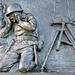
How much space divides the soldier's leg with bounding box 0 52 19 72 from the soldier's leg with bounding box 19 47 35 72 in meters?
0.22

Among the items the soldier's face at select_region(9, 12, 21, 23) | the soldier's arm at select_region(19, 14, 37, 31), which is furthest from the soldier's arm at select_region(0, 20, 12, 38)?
the soldier's arm at select_region(19, 14, 37, 31)

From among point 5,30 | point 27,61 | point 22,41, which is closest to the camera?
point 27,61

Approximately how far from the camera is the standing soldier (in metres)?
5.38

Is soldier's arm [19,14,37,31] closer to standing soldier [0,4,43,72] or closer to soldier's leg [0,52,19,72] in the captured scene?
standing soldier [0,4,43,72]

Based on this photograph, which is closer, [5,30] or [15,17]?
[15,17]

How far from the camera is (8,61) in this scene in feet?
17.9

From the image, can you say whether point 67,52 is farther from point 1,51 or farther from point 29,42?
point 1,51

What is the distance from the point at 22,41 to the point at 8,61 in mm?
676

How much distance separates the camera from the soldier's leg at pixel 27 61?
5.24 meters

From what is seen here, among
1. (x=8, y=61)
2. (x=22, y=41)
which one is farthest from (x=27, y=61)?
(x=22, y=41)

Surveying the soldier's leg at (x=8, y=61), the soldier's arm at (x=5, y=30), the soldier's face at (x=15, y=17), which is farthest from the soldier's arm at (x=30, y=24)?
the soldier's leg at (x=8, y=61)

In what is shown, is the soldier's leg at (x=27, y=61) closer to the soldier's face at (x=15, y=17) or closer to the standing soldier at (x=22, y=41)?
the standing soldier at (x=22, y=41)

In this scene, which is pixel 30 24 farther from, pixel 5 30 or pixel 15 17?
pixel 5 30

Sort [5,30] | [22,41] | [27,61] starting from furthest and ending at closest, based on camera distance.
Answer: [5,30] → [22,41] → [27,61]
